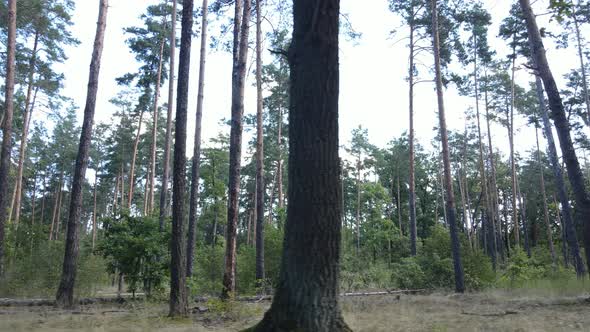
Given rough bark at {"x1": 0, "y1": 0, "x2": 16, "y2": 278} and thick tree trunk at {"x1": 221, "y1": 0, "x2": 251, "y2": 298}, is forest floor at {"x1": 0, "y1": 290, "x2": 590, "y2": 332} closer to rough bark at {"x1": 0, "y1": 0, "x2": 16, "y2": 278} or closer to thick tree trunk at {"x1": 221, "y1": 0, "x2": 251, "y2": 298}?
thick tree trunk at {"x1": 221, "y1": 0, "x2": 251, "y2": 298}

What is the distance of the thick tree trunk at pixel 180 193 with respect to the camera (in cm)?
862

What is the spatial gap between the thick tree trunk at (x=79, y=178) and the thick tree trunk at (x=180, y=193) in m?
3.70

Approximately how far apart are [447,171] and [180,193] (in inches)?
430

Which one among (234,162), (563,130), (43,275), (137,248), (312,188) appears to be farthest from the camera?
(43,275)

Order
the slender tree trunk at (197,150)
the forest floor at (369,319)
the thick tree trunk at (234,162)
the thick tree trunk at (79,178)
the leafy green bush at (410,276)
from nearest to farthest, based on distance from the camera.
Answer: the forest floor at (369,319) < the thick tree trunk at (234,162) < the thick tree trunk at (79,178) < the slender tree trunk at (197,150) < the leafy green bush at (410,276)

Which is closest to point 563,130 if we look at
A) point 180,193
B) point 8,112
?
point 180,193

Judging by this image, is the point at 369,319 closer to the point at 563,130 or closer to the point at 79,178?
the point at 563,130

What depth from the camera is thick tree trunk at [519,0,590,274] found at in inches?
372

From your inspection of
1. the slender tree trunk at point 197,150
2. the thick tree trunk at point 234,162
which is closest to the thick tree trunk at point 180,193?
the thick tree trunk at point 234,162

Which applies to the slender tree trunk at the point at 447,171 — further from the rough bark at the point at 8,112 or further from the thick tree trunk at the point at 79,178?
the rough bark at the point at 8,112

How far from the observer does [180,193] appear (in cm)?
882

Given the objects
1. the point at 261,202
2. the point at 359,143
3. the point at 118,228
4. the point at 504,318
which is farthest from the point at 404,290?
the point at 359,143

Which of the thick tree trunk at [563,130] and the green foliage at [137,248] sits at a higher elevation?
the thick tree trunk at [563,130]

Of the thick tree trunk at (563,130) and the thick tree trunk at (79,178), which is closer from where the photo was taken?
the thick tree trunk at (563,130)
